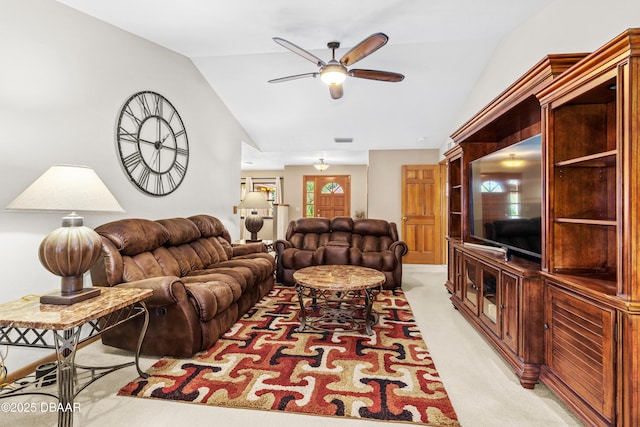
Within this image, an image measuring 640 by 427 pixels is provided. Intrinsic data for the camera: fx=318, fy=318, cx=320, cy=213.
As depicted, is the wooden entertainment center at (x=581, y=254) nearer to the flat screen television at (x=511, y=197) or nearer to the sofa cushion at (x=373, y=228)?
the flat screen television at (x=511, y=197)

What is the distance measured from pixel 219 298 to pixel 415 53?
3.47 m

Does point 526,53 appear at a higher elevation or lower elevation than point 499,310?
higher

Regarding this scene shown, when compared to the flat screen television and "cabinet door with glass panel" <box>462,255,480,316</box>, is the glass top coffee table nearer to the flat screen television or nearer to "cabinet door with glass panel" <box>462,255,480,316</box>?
"cabinet door with glass panel" <box>462,255,480,316</box>

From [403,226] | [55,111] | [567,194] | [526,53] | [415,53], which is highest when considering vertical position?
[415,53]

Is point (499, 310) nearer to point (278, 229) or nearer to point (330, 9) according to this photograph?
point (330, 9)

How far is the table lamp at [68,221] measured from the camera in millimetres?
1674

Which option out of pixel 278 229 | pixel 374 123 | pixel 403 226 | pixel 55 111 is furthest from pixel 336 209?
Result: pixel 55 111

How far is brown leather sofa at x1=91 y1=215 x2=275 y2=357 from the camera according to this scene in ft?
7.55

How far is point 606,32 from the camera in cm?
208

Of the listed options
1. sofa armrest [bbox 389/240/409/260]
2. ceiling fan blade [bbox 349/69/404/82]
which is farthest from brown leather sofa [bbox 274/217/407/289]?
ceiling fan blade [bbox 349/69/404/82]

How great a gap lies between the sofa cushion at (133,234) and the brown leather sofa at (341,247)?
1951 mm

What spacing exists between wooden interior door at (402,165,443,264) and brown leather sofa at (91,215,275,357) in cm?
399

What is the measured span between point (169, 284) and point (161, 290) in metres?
0.06

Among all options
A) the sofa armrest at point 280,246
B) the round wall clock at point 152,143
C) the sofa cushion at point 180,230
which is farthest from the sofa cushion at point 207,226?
the sofa armrest at point 280,246
